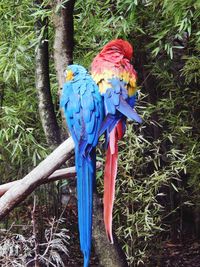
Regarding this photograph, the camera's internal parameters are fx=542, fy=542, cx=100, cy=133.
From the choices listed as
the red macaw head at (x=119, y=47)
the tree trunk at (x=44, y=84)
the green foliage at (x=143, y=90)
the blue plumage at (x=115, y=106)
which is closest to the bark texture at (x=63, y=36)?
the green foliage at (x=143, y=90)

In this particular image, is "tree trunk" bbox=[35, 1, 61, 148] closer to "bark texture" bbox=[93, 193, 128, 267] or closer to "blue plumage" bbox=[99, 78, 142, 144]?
"bark texture" bbox=[93, 193, 128, 267]

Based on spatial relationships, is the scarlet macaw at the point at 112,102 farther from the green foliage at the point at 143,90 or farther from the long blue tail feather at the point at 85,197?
the green foliage at the point at 143,90

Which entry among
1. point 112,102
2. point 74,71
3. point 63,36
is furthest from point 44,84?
point 112,102

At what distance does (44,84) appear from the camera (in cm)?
226

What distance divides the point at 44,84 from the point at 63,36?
0.33 m

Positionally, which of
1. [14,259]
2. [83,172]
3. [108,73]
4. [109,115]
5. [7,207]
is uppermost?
[108,73]

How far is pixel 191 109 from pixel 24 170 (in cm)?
101

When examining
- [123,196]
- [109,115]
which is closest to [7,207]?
[109,115]

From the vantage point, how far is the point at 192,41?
2.50 metres

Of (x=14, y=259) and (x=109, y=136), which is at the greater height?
(x=109, y=136)

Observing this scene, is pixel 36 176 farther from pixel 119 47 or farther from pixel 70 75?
pixel 119 47

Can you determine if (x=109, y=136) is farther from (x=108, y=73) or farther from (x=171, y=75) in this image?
(x=171, y=75)

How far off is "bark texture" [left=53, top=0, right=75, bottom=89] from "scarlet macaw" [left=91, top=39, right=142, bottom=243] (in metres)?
0.52

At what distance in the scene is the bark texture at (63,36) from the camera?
1.95 metres
